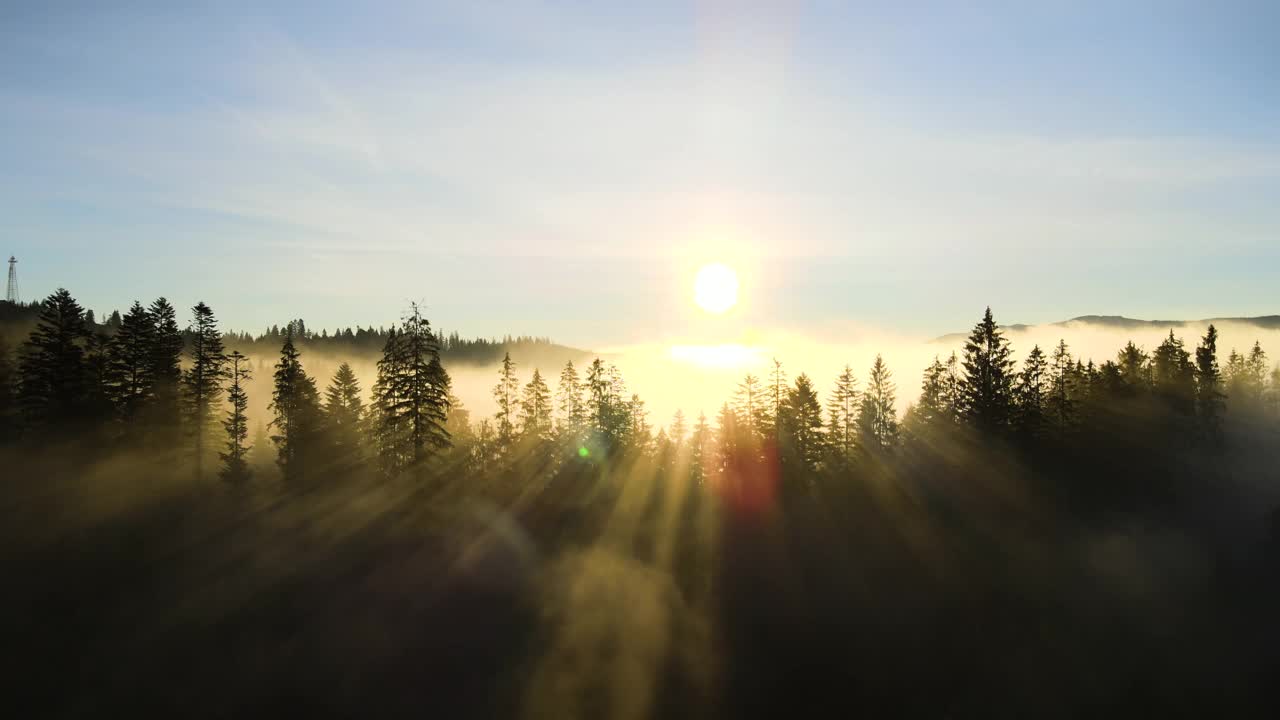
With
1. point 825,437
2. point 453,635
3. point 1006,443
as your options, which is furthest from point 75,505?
point 1006,443

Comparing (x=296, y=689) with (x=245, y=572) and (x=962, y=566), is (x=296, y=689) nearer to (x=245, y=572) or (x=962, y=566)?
(x=245, y=572)

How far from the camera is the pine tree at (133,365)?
171ft

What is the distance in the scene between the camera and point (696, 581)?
53250 mm

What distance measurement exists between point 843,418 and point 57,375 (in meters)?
69.2

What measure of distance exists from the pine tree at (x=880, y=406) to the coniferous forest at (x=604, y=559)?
1067 inches

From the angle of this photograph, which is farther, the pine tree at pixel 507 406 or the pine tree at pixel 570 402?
the pine tree at pixel 570 402

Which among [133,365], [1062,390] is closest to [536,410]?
[133,365]

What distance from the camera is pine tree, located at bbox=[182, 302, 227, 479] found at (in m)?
54.4

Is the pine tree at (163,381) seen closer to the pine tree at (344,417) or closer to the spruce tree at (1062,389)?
the pine tree at (344,417)

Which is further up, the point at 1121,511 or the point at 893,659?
the point at 1121,511

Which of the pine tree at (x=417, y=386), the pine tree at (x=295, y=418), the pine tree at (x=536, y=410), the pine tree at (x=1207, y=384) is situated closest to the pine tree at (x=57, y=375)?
the pine tree at (x=295, y=418)

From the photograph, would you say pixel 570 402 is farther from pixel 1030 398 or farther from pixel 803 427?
pixel 1030 398

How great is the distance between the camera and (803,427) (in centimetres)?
7188

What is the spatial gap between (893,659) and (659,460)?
123 ft
